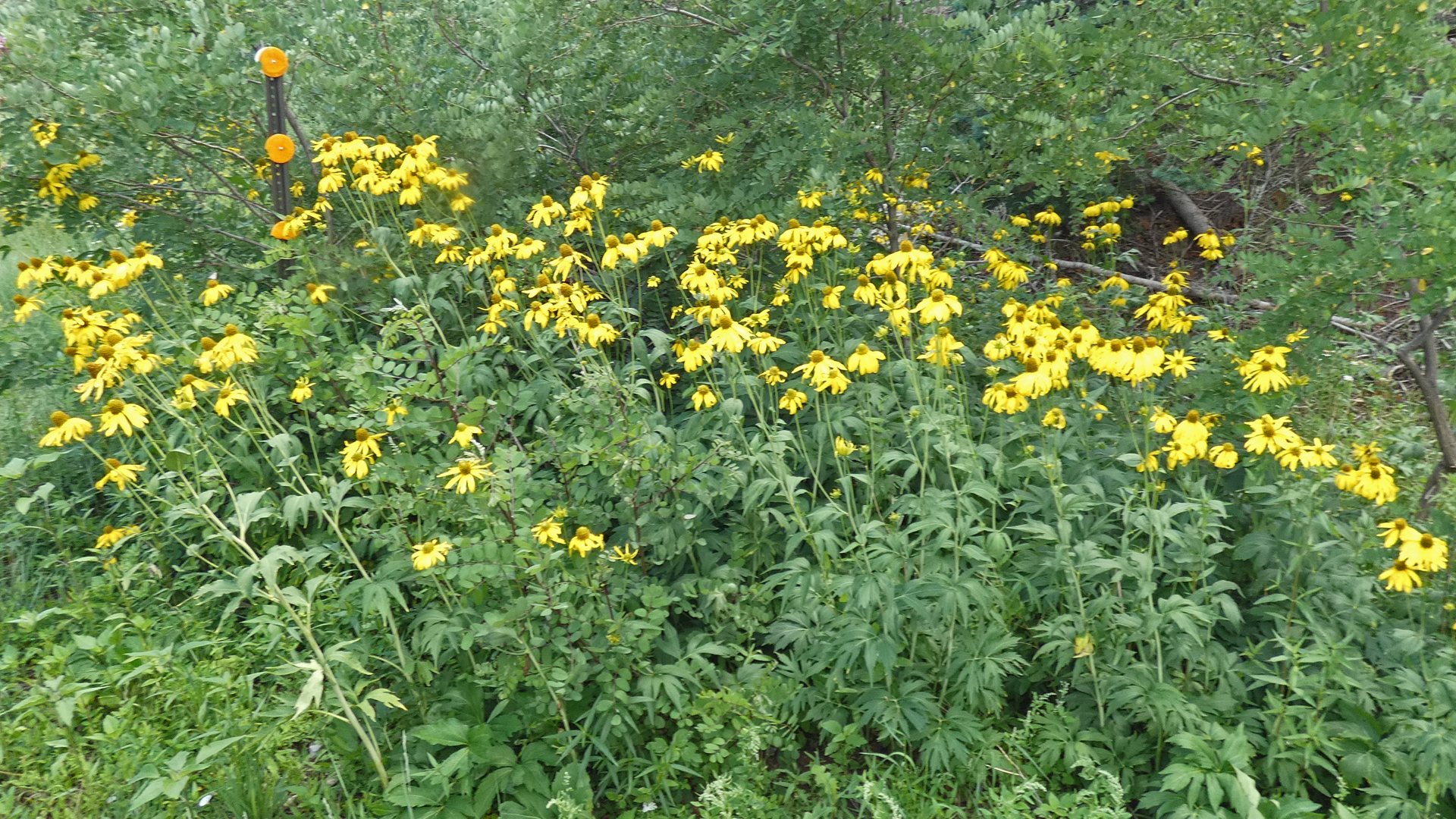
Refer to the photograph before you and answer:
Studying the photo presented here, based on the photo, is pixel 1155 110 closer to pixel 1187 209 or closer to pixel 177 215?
pixel 1187 209

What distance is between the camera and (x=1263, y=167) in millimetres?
4441

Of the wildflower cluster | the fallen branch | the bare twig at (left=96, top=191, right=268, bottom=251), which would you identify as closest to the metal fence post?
the bare twig at (left=96, top=191, right=268, bottom=251)

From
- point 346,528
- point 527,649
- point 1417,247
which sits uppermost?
point 1417,247

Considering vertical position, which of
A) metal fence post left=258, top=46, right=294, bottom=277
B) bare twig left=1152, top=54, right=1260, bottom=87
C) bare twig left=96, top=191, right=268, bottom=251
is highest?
bare twig left=1152, top=54, right=1260, bottom=87

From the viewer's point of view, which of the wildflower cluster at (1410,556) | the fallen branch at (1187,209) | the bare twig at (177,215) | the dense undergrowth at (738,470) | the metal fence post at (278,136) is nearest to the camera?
the wildflower cluster at (1410,556)

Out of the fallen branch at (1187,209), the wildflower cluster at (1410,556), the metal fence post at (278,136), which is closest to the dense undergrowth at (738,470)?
the wildflower cluster at (1410,556)

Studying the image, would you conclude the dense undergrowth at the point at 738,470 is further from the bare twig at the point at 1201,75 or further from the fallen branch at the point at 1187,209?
the fallen branch at the point at 1187,209

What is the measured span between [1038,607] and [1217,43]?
212 cm

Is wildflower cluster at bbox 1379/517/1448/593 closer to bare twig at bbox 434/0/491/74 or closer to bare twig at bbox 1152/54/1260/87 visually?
bare twig at bbox 1152/54/1260/87

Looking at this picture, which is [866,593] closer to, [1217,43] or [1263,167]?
[1217,43]

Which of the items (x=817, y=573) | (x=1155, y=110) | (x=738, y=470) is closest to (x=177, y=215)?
(x=738, y=470)

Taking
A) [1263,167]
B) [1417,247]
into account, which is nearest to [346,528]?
[1417,247]

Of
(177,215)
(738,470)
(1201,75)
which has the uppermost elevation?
(1201,75)

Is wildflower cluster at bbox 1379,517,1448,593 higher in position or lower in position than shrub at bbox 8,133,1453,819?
higher
